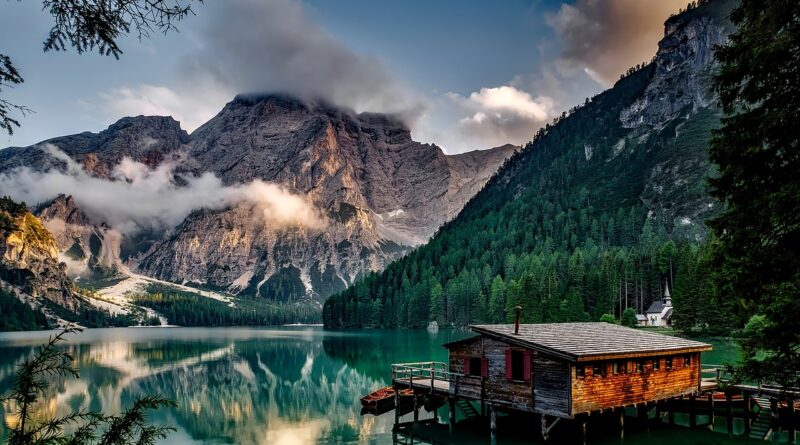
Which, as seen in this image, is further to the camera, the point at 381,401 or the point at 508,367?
the point at 381,401

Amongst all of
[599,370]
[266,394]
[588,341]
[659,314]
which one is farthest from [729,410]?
[659,314]

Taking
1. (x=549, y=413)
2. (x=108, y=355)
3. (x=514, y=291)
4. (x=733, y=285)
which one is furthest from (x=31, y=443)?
(x=514, y=291)

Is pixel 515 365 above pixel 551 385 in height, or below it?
above

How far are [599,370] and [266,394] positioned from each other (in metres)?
39.7

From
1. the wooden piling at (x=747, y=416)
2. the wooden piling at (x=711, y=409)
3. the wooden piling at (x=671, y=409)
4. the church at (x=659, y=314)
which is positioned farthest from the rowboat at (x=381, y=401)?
the church at (x=659, y=314)

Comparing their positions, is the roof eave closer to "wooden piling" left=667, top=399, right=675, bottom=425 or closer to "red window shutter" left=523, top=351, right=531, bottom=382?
"red window shutter" left=523, top=351, right=531, bottom=382

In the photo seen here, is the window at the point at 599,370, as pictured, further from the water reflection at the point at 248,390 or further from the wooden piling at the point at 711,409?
the water reflection at the point at 248,390

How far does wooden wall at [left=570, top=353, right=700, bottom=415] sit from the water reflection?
44.6 ft

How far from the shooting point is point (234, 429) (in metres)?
43.2

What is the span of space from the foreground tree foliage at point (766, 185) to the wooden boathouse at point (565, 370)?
49.1 feet

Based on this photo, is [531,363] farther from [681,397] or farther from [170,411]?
[170,411]

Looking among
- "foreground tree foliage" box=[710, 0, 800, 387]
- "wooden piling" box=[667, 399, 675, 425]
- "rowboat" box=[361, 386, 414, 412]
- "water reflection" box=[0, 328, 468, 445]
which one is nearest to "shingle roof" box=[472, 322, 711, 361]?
"wooden piling" box=[667, 399, 675, 425]

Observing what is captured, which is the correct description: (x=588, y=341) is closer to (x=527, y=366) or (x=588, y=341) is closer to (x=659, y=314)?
(x=527, y=366)

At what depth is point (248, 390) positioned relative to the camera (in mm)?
63094
